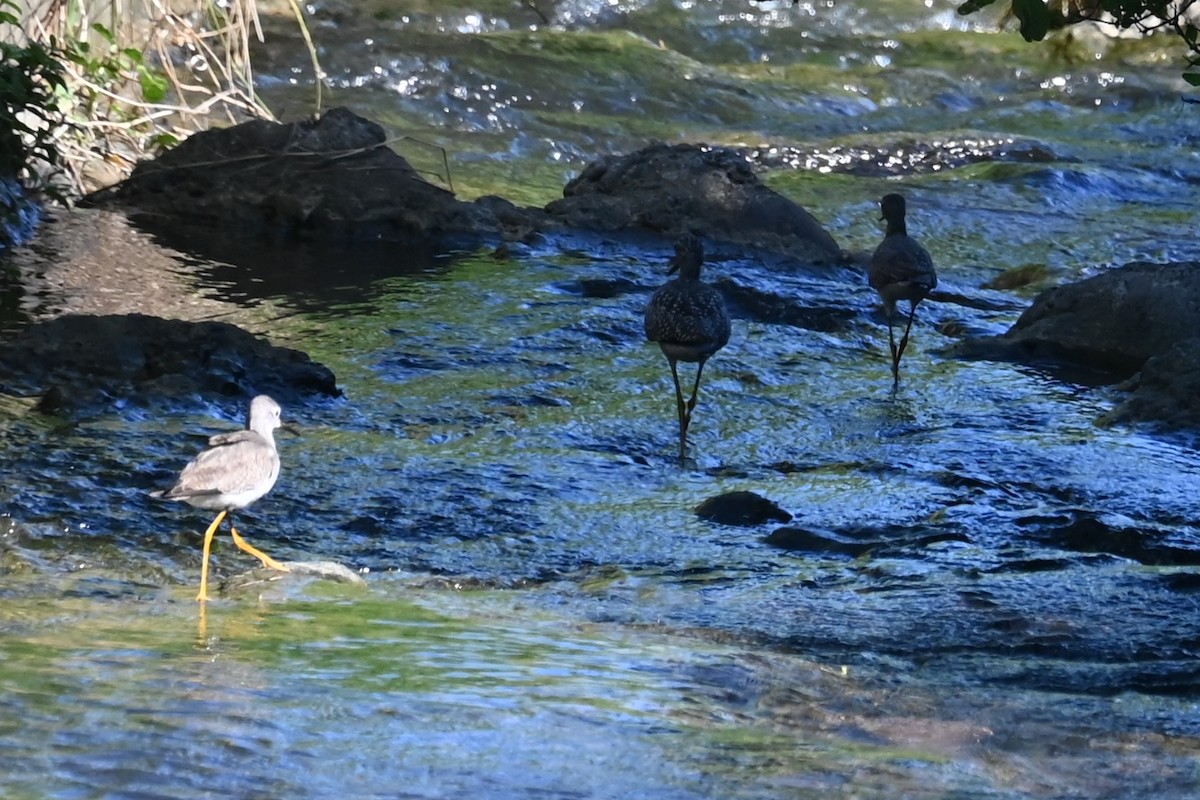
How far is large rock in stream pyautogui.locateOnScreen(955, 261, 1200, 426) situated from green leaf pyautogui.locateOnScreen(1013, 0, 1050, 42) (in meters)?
5.00

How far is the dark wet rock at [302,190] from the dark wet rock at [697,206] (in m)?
0.54

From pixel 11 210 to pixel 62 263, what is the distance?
21.6 inches

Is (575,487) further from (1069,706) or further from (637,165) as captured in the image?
(637,165)

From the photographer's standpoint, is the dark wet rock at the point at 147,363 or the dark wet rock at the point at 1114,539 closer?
the dark wet rock at the point at 1114,539

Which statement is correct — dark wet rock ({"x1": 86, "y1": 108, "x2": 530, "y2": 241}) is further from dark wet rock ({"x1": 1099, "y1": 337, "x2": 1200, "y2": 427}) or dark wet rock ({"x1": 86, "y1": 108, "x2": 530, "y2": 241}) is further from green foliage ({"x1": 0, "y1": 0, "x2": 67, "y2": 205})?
dark wet rock ({"x1": 1099, "y1": 337, "x2": 1200, "y2": 427})

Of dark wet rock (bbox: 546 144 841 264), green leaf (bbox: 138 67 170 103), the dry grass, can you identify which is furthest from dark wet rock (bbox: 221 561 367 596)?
green leaf (bbox: 138 67 170 103)

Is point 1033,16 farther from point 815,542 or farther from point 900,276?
point 900,276

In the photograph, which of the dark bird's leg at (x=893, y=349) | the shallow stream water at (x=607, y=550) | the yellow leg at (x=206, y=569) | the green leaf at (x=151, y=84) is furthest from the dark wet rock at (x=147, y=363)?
the green leaf at (x=151, y=84)

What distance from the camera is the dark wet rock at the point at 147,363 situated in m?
7.36

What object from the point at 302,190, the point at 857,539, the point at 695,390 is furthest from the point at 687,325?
the point at 302,190

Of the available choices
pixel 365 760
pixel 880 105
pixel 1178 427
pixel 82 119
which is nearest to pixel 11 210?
pixel 82 119

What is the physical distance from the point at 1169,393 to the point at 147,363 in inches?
176

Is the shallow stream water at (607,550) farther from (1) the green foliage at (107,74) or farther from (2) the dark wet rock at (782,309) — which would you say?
(1) the green foliage at (107,74)

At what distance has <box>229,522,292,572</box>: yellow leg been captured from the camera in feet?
17.8
